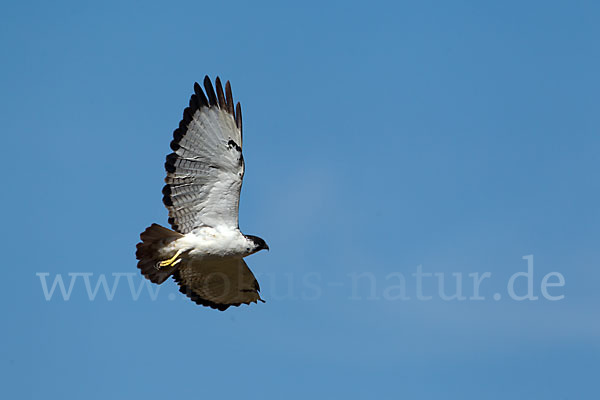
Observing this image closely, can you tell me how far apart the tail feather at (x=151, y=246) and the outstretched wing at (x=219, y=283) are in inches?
29.6

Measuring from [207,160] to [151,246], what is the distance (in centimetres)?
165

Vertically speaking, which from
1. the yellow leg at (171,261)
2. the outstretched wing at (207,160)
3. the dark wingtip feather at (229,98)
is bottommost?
the yellow leg at (171,261)

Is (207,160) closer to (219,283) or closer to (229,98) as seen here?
(229,98)

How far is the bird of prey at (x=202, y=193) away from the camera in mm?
14109

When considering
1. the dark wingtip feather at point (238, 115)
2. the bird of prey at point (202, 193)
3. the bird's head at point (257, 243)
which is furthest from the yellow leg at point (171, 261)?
the dark wingtip feather at point (238, 115)

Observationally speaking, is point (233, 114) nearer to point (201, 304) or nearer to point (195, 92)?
point (195, 92)

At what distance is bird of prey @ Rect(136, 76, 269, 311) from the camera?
14109mm

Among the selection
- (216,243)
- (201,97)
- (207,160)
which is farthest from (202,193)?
(201,97)

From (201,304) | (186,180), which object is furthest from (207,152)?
(201,304)

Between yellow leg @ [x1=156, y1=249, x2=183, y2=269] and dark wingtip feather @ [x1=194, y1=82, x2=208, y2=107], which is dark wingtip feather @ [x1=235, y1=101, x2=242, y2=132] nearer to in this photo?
dark wingtip feather @ [x1=194, y1=82, x2=208, y2=107]

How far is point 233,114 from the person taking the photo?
14.1 m

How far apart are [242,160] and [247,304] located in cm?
315

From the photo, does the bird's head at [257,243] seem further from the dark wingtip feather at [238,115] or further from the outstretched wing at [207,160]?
the dark wingtip feather at [238,115]

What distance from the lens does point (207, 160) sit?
46.6ft
